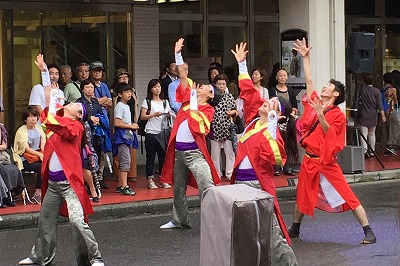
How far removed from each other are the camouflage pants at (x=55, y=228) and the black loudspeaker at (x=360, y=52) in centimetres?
791

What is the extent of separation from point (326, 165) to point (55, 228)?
3.21m

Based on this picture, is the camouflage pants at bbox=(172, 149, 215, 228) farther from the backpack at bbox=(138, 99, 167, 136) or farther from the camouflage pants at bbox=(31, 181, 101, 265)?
the backpack at bbox=(138, 99, 167, 136)

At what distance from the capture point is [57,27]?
1659 cm

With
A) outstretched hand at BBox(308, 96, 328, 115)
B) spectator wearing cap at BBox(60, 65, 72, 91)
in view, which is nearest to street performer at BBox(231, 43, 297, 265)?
outstretched hand at BBox(308, 96, 328, 115)

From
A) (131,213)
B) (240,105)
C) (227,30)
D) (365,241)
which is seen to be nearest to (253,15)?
(227,30)

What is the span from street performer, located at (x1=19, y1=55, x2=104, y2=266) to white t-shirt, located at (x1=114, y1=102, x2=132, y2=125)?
4.88 m

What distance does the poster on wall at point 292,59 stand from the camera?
55.7 ft

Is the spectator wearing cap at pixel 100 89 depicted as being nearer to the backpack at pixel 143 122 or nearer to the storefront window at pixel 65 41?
the backpack at pixel 143 122

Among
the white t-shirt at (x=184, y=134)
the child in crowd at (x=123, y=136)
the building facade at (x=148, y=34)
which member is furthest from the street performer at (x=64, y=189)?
the building facade at (x=148, y=34)

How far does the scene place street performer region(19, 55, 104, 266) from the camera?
357 inches

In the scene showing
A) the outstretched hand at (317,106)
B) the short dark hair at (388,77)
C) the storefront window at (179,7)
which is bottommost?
the outstretched hand at (317,106)

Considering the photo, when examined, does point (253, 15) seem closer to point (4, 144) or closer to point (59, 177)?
point (4, 144)

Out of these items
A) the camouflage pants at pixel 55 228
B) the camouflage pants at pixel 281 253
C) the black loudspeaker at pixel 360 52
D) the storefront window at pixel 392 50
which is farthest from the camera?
the storefront window at pixel 392 50

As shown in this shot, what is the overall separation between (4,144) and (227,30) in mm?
7622
